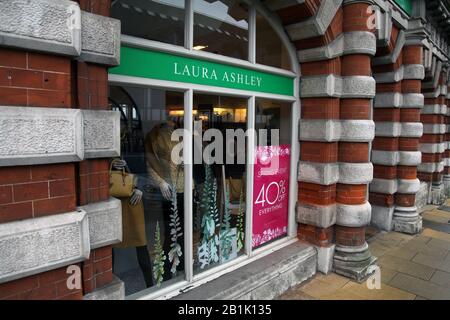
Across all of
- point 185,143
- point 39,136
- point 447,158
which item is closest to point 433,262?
point 185,143

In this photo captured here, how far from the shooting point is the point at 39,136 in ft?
6.51

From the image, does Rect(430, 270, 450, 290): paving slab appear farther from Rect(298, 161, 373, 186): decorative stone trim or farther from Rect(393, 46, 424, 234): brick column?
Rect(393, 46, 424, 234): brick column

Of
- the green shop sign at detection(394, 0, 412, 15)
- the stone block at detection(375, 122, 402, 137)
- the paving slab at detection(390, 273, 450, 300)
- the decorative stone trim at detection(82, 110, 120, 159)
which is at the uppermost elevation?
the green shop sign at detection(394, 0, 412, 15)

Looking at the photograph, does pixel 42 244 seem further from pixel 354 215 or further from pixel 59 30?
pixel 354 215

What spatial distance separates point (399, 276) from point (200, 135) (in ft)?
11.1

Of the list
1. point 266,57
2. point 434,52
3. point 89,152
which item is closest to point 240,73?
point 266,57

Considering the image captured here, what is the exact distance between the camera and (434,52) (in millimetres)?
7633

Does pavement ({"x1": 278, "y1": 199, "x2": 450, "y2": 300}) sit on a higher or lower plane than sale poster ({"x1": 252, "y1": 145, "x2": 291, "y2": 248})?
lower

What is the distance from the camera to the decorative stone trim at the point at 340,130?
4266 millimetres

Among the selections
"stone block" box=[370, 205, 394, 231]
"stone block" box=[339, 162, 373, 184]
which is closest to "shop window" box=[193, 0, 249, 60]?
"stone block" box=[339, 162, 373, 184]

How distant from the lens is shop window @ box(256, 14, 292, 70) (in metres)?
4.09

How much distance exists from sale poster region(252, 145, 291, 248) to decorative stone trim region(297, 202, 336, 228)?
215 mm

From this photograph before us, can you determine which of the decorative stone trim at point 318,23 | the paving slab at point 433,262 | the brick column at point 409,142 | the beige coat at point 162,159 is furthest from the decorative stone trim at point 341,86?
the paving slab at point 433,262
